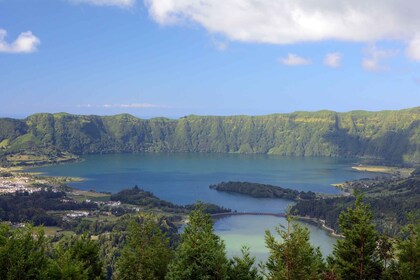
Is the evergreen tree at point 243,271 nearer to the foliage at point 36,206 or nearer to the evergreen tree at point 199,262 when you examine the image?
the evergreen tree at point 199,262

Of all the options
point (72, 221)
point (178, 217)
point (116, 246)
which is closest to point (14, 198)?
point (72, 221)

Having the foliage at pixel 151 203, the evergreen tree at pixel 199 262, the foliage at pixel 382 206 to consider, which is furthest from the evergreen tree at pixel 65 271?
the foliage at pixel 151 203

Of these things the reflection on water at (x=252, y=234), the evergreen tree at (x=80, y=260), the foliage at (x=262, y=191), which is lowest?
the reflection on water at (x=252, y=234)

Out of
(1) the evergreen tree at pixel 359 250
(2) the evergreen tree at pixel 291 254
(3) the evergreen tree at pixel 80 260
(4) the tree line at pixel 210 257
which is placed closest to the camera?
(2) the evergreen tree at pixel 291 254

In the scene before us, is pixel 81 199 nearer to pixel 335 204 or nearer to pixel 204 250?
pixel 335 204

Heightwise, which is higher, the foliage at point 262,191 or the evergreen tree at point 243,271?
the evergreen tree at point 243,271

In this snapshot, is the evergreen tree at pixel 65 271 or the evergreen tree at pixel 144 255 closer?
the evergreen tree at pixel 65 271

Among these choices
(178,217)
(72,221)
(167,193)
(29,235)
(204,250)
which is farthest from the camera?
(167,193)

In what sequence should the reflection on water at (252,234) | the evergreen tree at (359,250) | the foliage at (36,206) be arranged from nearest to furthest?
the evergreen tree at (359,250), the reflection on water at (252,234), the foliage at (36,206)

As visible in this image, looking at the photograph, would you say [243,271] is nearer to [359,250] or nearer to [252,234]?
[359,250]
